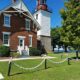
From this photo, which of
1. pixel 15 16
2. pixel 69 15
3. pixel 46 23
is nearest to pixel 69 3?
pixel 69 15

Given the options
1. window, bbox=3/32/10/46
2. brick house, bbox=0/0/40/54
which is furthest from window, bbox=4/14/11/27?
window, bbox=3/32/10/46

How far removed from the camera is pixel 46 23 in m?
45.0

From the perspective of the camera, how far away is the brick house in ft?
105

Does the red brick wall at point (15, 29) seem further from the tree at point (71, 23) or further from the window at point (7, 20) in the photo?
the tree at point (71, 23)

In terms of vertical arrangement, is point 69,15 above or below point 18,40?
above

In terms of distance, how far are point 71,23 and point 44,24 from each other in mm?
20752

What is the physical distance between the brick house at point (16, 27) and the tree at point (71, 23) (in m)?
9.95

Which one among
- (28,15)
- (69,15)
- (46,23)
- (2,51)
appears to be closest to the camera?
(69,15)

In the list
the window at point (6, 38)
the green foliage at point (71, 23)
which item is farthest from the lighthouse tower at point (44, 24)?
the green foliage at point (71, 23)

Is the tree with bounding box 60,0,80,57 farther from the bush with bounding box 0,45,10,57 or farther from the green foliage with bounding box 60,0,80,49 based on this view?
the bush with bounding box 0,45,10,57

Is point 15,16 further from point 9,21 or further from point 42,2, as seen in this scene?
point 42,2

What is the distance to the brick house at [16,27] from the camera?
1258 inches

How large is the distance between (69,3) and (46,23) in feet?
68.4

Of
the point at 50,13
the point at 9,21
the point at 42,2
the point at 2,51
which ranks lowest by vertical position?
the point at 2,51
